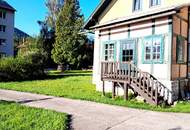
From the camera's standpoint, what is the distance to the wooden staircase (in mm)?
13133

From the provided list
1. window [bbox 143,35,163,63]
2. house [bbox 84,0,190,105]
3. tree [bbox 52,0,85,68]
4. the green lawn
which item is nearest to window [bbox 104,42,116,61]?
house [bbox 84,0,190,105]

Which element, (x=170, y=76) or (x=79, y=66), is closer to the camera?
(x=170, y=76)

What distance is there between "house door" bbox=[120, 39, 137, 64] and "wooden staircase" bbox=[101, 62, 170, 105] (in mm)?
820

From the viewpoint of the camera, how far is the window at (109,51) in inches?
677

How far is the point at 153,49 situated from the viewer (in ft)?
47.9

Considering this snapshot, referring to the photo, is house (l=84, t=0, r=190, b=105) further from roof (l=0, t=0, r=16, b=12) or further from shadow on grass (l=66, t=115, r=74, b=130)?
roof (l=0, t=0, r=16, b=12)

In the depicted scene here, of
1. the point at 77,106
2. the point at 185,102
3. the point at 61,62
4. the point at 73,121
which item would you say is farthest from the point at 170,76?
the point at 61,62

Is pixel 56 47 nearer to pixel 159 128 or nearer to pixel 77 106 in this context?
pixel 77 106

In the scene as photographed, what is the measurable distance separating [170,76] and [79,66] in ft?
103

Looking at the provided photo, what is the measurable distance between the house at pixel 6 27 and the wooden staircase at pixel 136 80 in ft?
119

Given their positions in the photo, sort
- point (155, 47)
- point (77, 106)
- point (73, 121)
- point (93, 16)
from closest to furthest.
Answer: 1. point (73, 121)
2. point (77, 106)
3. point (155, 47)
4. point (93, 16)

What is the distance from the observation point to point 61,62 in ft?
138

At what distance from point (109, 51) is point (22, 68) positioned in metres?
11.7

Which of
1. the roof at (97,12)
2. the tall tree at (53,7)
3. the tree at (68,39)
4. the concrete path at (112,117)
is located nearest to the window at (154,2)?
the roof at (97,12)
